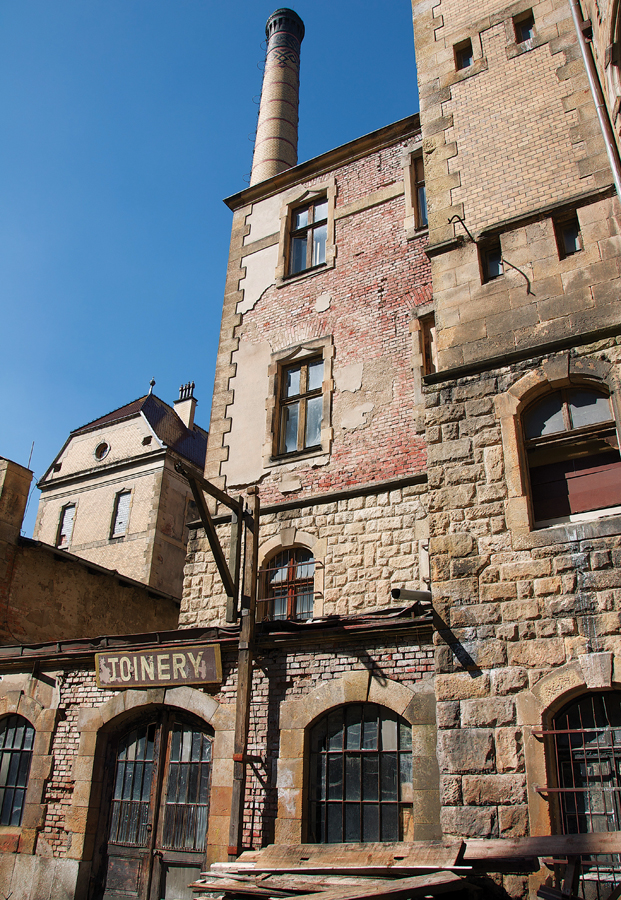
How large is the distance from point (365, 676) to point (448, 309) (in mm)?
4416

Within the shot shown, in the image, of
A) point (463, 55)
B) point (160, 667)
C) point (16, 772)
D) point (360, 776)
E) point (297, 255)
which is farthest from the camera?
point (297, 255)

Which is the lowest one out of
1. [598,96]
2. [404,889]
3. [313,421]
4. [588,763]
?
[404,889]

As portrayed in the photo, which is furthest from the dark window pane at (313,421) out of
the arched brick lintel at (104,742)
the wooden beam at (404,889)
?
the wooden beam at (404,889)

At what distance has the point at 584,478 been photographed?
23.0 feet

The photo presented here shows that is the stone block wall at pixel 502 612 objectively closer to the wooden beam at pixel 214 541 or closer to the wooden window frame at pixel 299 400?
the wooden beam at pixel 214 541

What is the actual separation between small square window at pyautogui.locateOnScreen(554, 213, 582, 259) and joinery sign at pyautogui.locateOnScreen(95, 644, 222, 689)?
20.8ft

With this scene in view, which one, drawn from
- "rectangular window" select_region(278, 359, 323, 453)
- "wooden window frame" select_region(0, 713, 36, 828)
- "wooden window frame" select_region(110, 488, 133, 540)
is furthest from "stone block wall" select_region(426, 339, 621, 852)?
"wooden window frame" select_region(110, 488, 133, 540)

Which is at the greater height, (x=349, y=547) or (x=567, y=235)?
(x=567, y=235)

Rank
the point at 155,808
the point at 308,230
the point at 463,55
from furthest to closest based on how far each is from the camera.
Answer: the point at 308,230 → the point at 463,55 → the point at 155,808

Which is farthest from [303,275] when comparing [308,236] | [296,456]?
[296,456]

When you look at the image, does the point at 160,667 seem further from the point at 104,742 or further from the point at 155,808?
the point at 155,808

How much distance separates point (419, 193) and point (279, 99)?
14656 millimetres

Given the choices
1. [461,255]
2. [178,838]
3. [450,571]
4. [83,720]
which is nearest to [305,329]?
[461,255]

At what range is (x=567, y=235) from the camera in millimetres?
8188
